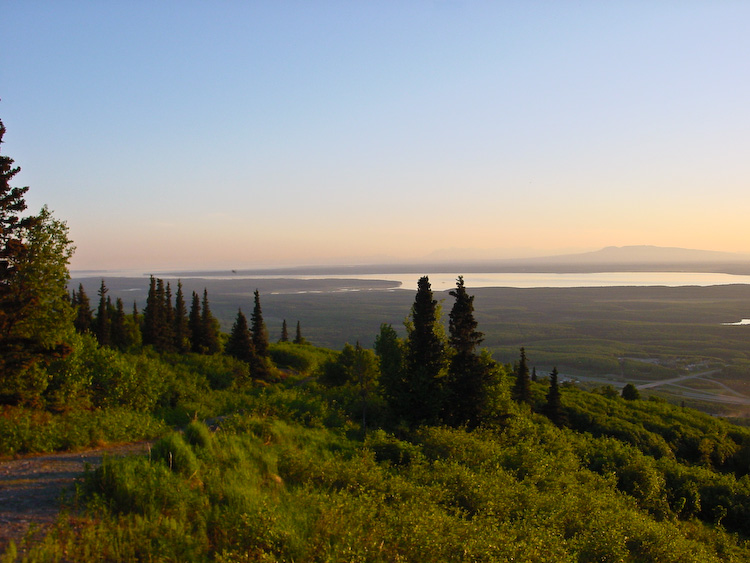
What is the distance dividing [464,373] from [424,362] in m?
2.50

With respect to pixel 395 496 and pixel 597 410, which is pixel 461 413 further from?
pixel 597 410

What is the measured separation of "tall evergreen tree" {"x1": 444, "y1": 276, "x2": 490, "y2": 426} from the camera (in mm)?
25406

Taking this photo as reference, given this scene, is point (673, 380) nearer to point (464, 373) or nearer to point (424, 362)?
point (464, 373)

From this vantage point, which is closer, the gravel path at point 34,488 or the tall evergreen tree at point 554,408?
the gravel path at point 34,488

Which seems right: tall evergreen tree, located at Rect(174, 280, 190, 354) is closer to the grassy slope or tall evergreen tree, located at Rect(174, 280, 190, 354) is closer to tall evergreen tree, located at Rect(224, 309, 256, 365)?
tall evergreen tree, located at Rect(224, 309, 256, 365)

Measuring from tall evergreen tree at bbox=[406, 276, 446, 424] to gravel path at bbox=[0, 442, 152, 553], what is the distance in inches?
695

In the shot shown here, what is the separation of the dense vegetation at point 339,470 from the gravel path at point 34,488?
33 centimetres

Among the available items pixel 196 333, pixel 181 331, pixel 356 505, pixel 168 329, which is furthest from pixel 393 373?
pixel 196 333

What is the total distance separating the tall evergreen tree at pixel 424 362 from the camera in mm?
25297

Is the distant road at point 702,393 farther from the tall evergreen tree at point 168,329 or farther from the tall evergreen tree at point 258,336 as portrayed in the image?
the tall evergreen tree at point 168,329

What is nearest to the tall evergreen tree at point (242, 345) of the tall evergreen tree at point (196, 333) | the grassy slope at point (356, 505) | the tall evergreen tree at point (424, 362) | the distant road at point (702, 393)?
the tall evergreen tree at point (196, 333)

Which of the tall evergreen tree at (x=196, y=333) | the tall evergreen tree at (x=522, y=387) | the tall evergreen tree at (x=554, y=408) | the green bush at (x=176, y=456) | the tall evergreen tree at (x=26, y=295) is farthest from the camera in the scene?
the tall evergreen tree at (x=196, y=333)

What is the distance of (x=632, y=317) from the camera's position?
17788 cm

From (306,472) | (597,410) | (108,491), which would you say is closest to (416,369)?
(306,472)
